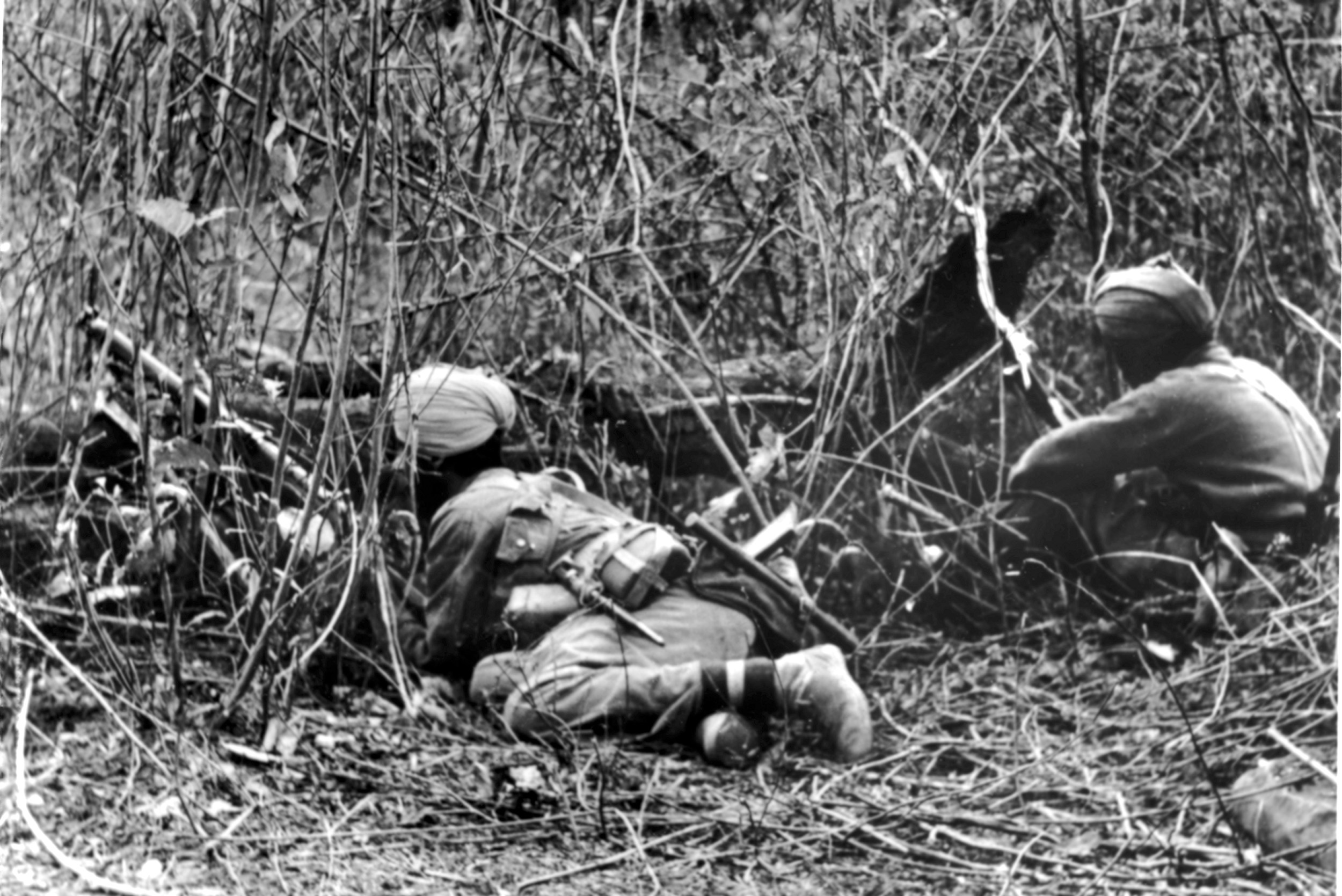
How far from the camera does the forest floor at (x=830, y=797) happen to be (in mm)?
2889

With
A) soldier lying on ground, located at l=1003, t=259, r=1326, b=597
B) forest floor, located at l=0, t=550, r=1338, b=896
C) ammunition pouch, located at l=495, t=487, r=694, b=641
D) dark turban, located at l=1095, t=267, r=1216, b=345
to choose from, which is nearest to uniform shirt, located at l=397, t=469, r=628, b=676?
ammunition pouch, located at l=495, t=487, r=694, b=641

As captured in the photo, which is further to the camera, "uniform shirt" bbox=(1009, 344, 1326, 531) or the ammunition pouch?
the ammunition pouch

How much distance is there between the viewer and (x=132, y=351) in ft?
11.3

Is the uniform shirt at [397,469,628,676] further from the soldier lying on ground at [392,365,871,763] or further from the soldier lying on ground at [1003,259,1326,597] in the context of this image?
the soldier lying on ground at [1003,259,1326,597]

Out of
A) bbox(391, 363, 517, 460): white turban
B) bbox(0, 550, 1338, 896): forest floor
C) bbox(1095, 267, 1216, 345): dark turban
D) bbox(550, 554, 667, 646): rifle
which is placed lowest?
bbox(0, 550, 1338, 896): forest floor

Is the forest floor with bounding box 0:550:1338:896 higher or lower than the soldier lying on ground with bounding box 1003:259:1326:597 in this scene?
lower

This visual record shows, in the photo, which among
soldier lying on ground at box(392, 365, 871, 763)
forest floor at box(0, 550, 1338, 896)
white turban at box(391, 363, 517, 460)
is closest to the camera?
forest floor at box(0, 550, 1338, 896)

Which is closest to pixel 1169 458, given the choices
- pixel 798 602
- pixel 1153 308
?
pixel 1153 308

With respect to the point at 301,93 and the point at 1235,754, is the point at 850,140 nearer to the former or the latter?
the point at 301,93

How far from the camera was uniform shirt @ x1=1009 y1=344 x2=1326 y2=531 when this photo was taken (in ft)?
9.66

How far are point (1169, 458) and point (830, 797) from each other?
875mm

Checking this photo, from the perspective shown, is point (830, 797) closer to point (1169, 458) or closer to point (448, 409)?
point (1169, 458)

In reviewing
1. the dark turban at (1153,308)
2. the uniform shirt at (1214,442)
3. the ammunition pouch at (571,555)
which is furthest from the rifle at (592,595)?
the dark turban at (1153,308)

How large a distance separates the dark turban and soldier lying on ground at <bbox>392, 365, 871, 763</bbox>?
2.46 feet
